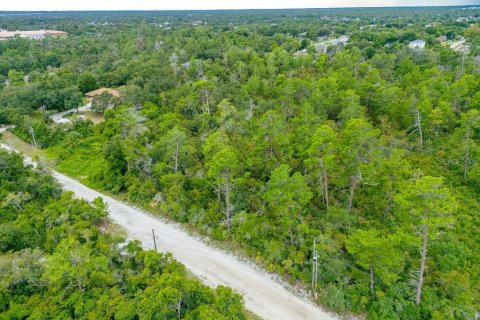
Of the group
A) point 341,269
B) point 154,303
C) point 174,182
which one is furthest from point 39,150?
point 341,269

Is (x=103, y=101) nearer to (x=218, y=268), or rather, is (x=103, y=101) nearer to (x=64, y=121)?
(x=64, y=121)

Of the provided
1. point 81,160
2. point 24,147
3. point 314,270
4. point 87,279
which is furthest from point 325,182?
point 24,147

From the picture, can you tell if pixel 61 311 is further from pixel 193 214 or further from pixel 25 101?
pixel 25 101

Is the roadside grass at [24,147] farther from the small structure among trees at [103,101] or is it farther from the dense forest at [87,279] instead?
the dense forest at [87,279]

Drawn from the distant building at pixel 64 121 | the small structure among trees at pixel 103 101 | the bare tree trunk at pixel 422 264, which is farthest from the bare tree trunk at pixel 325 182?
the distant building at pixel 64 121

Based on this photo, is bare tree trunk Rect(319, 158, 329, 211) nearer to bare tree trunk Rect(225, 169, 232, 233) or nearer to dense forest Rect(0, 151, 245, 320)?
bare tree trunk Rect(225, 169, 232, 233)

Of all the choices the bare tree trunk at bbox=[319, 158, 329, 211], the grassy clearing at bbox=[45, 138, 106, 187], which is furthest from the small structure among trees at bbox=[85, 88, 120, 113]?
the bare tree trunk at bbox=[319, 158, 329, 211]
